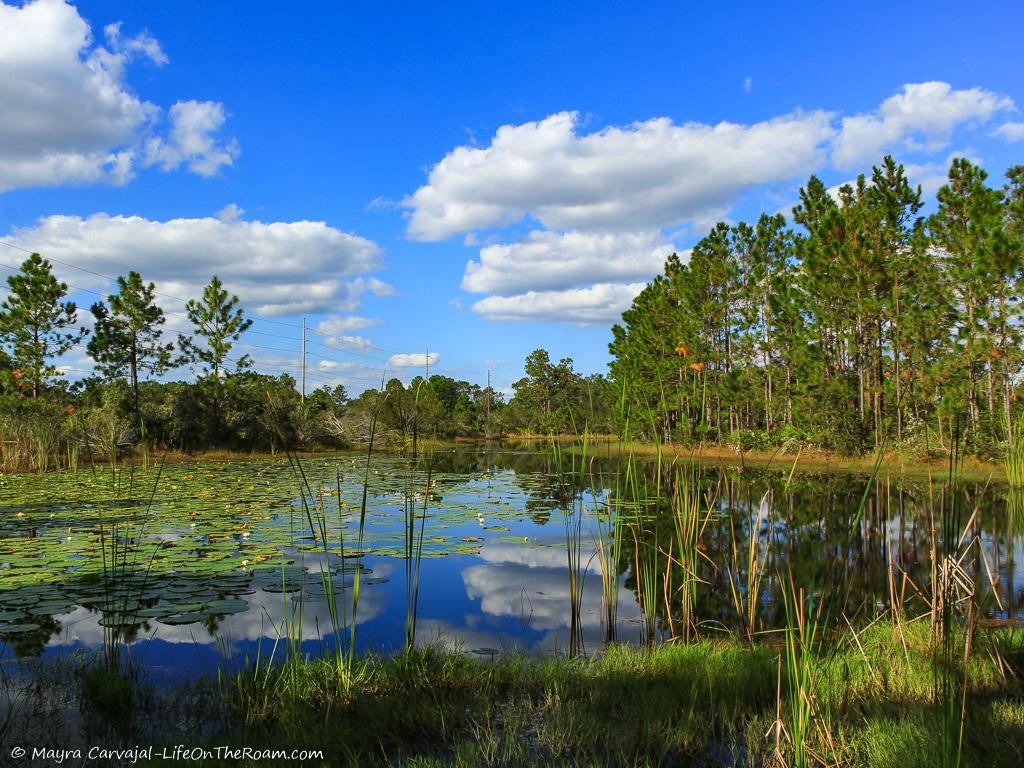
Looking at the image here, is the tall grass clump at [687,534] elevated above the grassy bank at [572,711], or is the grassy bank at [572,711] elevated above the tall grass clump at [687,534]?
the tall grass clump at [687,534]

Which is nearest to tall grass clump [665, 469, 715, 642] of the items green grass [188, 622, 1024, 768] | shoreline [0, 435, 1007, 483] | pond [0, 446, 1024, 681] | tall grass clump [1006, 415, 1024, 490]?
pond [0, 446, 1024, 681]

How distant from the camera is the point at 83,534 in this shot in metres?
8.36

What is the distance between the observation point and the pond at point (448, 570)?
4.38 metres

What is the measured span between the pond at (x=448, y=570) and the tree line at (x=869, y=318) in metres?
4.84

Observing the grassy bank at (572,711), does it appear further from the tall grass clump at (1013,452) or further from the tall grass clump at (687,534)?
the tall grass clump at (1013,452)

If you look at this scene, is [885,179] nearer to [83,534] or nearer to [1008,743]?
[1008,743]

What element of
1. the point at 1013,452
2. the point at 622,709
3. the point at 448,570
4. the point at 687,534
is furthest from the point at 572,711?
the point at 1013,452

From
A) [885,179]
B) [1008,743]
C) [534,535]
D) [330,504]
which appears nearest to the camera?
[1008,743]

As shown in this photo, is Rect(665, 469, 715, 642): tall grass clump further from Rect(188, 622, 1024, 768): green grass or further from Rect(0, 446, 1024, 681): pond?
Rect(188, 622, 1024, 768): green grass

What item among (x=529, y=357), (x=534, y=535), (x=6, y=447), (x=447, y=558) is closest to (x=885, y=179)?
(x=534, y=535)

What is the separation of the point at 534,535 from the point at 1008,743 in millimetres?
7507

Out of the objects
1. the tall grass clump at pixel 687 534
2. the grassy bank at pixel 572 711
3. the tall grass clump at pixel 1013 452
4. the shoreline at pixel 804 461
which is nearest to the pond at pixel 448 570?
the tall grass clump at pixel 687 534

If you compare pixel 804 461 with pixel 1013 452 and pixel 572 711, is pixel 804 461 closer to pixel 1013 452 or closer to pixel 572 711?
pixel 1013 452

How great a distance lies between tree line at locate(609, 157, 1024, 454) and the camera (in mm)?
17516
